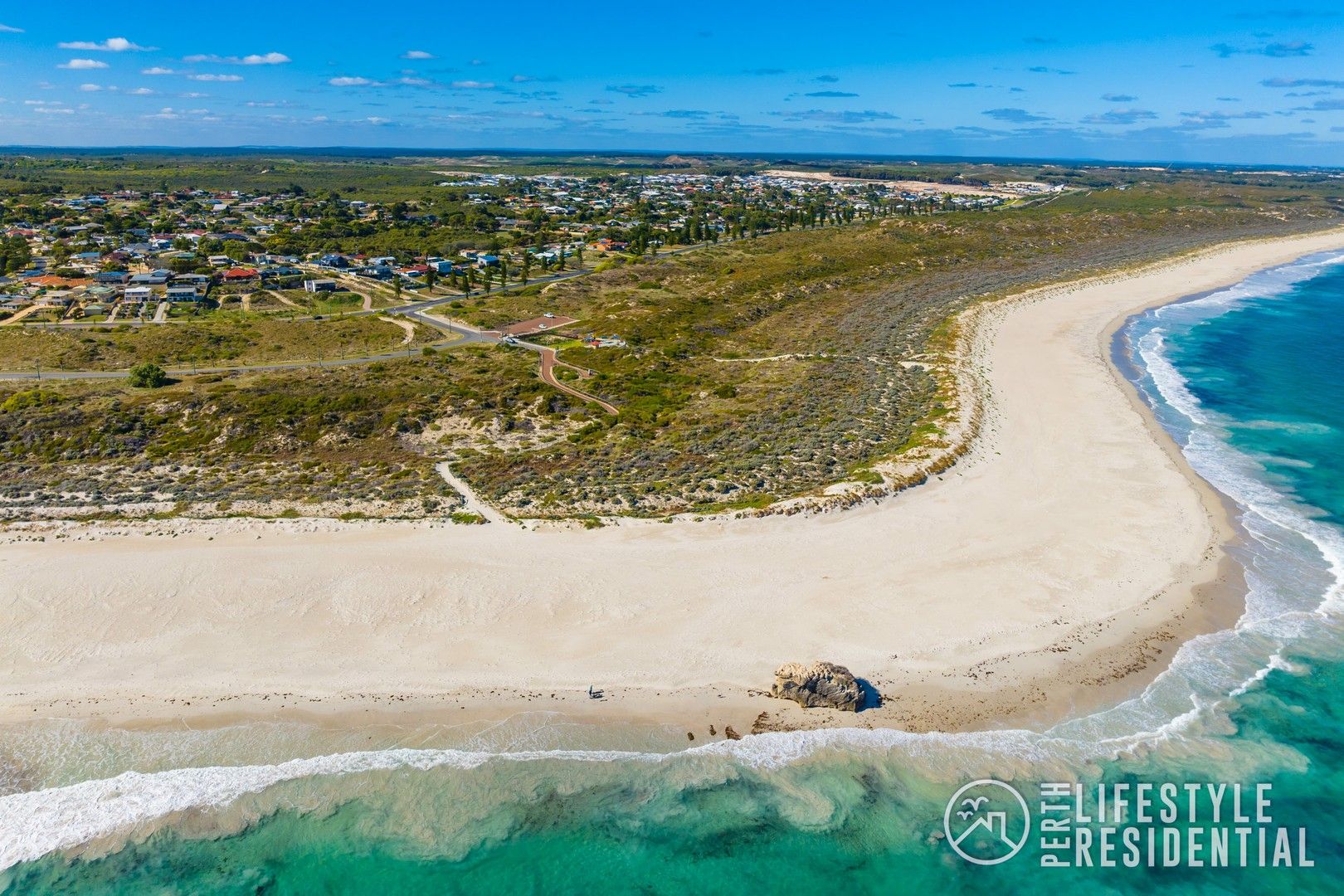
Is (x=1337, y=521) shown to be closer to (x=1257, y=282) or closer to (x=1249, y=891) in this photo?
(x=1249, y=891)

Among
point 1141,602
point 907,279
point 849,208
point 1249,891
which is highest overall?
point 849,208

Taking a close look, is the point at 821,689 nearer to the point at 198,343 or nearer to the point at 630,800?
the point at 630,800

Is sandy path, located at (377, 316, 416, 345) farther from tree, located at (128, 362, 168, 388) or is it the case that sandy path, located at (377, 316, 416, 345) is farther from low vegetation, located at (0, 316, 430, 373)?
tree, located at (128, 362, 168, 388)

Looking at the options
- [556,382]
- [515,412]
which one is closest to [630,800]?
[515,412]

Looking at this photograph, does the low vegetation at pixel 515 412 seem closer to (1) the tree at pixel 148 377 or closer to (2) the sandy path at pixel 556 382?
(1) the tree at pixel 148 377

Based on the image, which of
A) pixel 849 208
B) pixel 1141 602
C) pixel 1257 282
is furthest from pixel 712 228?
pixel 1141 602

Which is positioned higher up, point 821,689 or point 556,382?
point 556,382

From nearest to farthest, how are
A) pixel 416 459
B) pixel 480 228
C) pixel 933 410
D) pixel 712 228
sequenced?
1. pixel 416 459
2. pixel 933 410
3. pixel 480 228
4. pixel 712 228
